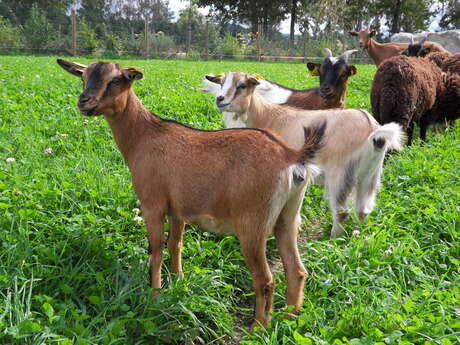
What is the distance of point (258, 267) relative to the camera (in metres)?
2.34

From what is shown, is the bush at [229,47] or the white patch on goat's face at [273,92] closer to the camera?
the white patch on goat's face at [273,92]

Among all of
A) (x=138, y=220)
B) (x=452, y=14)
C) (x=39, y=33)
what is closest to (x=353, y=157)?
(x=138, y=220)

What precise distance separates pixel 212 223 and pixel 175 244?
0.40m

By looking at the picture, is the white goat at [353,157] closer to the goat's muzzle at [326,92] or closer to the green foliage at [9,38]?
the goat's muzzle at [326,92]

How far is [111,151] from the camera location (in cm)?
446

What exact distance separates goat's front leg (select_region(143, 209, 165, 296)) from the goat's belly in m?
0.18

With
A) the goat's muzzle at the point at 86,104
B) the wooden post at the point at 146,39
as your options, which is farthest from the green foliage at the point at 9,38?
the goat's muzzle at the point at 86,104

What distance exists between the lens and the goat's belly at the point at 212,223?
246 centimetres

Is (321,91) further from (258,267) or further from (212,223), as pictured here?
(258,267)

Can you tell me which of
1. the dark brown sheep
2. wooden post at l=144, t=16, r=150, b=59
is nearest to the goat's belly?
the dark brown sheep

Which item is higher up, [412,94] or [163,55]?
[163,55]

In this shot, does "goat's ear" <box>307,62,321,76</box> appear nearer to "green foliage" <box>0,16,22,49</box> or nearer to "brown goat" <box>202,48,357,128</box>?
"brown goat" <box>202,48,357,128</box>

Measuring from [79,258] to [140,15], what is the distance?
A: 1742 inches

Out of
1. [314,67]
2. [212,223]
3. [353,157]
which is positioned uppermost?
[314,67]
